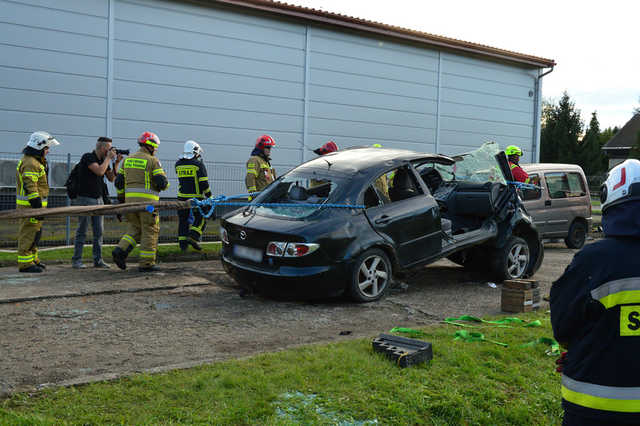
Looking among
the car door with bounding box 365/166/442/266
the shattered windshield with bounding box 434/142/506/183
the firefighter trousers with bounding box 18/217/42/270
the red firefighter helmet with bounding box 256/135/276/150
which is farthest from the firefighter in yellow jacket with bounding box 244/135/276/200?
the car door with bounding box 365/166/442/266

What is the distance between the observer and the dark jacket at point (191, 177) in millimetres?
10305

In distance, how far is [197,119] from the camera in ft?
51.3

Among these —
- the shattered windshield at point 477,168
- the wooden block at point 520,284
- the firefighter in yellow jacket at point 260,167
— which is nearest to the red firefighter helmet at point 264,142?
A: the firefighter in yellow jacket at point 260,167

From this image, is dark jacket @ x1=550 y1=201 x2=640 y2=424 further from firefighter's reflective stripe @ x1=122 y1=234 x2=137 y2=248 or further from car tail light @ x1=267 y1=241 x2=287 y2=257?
firefighter's reflective stripe @ x1=122 y1=234 x2=137 y2=248

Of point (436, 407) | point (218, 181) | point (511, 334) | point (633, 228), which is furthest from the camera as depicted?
point (218, 181)

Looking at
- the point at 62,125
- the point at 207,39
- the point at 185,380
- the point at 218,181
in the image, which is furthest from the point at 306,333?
the point at 207,39

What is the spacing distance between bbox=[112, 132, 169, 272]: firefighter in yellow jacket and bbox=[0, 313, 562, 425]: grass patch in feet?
15.1

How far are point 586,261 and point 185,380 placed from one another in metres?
2.74

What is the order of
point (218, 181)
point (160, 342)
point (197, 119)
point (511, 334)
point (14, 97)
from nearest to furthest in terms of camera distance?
1. point (160, 342)
2. point (511, 334)
3. point (14, 97)
4. point (218, 181)
5. point (197, 119)

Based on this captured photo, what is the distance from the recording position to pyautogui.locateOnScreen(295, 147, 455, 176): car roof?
23.6 ft

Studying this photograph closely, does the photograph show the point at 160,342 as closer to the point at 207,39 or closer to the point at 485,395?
the point at 485,395

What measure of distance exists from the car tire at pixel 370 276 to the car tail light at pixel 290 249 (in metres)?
0.59

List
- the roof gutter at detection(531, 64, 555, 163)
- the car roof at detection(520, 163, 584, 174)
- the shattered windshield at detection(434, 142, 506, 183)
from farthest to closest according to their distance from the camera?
the roof gutter at detection(531, 64, 555, 163) → the car roof at detection(520, 163, 584, 174) → the shattered windshield at detection(434, 142, 506, 183)

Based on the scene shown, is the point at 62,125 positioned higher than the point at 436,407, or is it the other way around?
the point at 62,125
